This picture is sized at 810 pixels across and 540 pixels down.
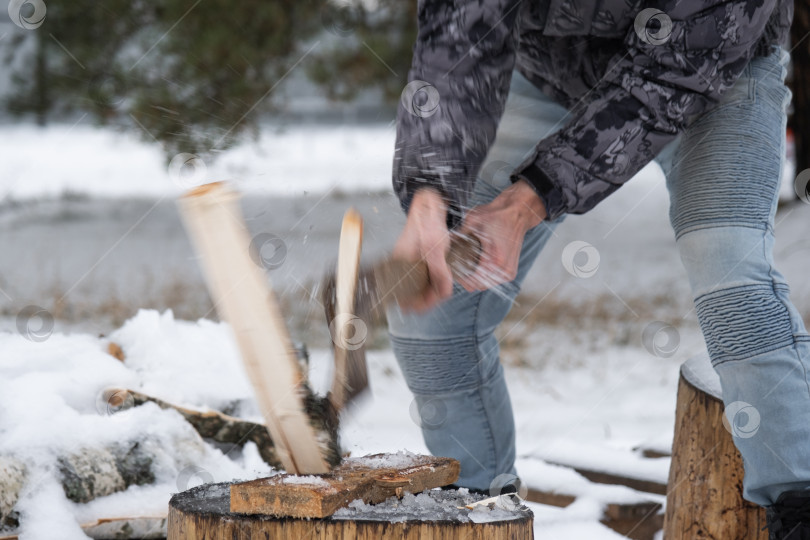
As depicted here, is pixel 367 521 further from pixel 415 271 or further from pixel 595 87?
pixel 595 87

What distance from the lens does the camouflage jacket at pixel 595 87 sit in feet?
4.99

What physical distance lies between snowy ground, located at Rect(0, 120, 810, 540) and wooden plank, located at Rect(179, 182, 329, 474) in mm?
67

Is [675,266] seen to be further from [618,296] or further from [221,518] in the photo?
[221,518]

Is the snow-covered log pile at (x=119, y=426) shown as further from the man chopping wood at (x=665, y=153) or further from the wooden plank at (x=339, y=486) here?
the man chopping wood at (x=665, y=153)

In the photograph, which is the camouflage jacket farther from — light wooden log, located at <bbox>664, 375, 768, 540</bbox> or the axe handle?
light wooden log, located at <bbox>664, 375, 768, 540</bbox>

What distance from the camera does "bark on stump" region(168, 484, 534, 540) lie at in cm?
121

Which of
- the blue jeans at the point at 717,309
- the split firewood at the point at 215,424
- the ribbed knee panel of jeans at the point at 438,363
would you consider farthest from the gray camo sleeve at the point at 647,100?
the split firewood at the point at 215,424

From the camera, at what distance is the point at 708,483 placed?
1907mm

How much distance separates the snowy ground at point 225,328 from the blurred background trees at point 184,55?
60 cm

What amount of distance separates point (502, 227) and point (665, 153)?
20.5 inches

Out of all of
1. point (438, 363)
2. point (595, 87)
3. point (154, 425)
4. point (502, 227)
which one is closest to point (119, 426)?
point (154, 425)

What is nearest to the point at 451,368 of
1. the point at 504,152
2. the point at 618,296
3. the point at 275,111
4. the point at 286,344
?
the point at 504,152

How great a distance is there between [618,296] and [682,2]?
526cm

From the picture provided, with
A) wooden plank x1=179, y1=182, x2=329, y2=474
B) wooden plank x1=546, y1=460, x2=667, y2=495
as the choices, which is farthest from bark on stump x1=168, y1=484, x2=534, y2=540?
wooden plank x1=546, y1=460, x2=667, y2=495
